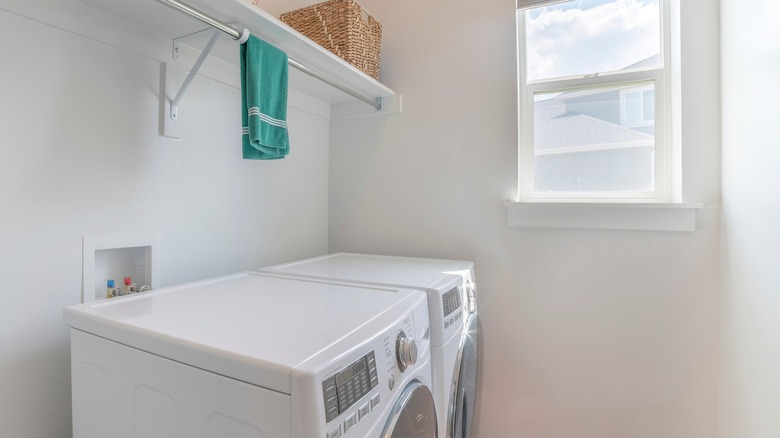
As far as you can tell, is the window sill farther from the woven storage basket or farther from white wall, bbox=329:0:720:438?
the woven storage basket

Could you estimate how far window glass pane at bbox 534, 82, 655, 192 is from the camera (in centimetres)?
144

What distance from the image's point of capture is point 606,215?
139cm

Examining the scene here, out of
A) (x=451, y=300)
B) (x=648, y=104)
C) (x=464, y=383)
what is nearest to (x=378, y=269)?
(x=451, y=300)

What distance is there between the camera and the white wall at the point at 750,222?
938 millimetres

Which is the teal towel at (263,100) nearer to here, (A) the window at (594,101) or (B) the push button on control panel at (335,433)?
(B) the push button on control panel at (335,433)

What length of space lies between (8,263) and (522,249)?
157cm

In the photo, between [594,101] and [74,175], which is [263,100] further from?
[594,101]

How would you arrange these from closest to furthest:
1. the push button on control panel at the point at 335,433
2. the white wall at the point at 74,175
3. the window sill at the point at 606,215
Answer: the push button on control panel at the point at 335,433, the white wall at the point at 74,175, the window sill at the point at 606,215

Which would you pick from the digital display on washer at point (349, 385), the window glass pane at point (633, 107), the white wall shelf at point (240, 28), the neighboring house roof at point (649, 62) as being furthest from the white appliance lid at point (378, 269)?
the neighboring house roof at point (649, 62)

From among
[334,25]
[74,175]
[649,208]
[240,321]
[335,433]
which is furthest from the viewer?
[334,25]

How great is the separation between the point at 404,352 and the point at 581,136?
1244 mm

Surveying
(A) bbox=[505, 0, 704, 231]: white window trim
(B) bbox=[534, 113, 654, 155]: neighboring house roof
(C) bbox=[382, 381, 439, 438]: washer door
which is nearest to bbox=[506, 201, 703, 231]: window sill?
(A) bbox=[505, 0, 704, 231]: white window trim

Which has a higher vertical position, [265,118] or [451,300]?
[265,118]

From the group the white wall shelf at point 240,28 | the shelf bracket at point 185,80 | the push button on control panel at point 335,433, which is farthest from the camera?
the shelf bracket at point 185,80
